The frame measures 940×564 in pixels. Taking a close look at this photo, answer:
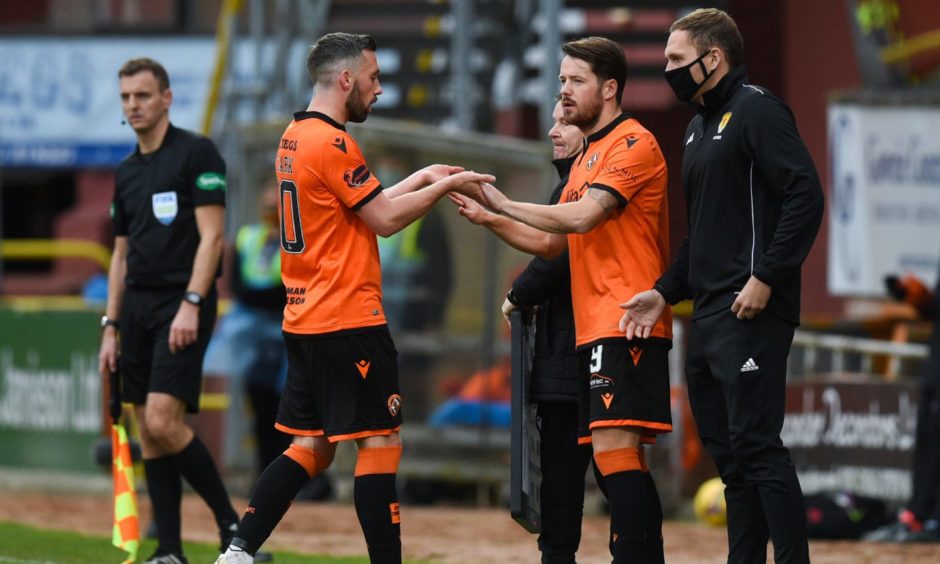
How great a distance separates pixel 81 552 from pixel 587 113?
13.5 feet

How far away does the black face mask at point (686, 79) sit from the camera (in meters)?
7.38

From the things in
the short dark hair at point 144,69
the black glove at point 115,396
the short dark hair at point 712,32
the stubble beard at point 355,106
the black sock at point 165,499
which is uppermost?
the short dark hair at point 712,32

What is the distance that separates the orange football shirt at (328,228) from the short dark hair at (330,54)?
6.9 inches

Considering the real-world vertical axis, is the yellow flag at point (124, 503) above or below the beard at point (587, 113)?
below

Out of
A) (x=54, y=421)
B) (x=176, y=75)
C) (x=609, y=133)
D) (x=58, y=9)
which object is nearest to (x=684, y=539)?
(x=609, y=133)

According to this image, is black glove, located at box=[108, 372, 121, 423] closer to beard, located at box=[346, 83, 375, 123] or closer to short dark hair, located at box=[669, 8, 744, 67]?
beard, located at box=[346, 83, 375, 123]

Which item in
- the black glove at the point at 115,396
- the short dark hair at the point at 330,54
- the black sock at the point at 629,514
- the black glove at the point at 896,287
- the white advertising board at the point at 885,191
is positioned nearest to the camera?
the black sock at the point at 629,514

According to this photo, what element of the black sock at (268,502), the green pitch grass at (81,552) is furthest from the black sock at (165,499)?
the black sock at (268,502)

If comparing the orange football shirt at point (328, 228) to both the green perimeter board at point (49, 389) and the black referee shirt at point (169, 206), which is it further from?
the green perimeter board at point (49, 389)

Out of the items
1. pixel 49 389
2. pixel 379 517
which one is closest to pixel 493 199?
pixel 379 517

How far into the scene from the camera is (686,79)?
740cm

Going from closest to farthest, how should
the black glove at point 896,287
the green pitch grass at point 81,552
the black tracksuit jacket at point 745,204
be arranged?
1. the black tracksuit jacket at point 745,204
2. the green pitch grass at point 81,552
3. the black glove at point 896,287

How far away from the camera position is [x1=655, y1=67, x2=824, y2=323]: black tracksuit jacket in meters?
7.08

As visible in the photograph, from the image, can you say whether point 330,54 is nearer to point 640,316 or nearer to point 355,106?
point 355,106
